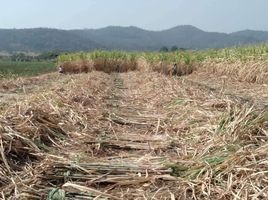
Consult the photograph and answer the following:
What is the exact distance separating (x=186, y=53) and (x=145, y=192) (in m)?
27.5

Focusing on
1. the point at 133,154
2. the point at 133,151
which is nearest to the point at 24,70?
the point at 133,151

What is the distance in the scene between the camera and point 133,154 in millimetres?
5020

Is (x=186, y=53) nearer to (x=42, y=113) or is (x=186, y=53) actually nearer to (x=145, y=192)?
(x=42, y=113)

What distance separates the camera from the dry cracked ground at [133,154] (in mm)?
3711

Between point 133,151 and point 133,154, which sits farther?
point 133,151

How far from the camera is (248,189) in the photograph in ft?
11.5

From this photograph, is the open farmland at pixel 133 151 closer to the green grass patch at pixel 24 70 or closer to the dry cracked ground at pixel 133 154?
the dry cracked ground at pixel 133 154

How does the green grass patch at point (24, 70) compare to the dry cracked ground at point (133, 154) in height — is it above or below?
below

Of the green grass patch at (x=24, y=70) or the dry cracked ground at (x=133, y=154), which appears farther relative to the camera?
the green grass patch at (x=24, y=70)

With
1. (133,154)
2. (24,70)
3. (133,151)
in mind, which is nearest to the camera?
(133,154)

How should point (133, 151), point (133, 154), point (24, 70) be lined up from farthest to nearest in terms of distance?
point (24, 70), point (133, 151), point (133, 154)

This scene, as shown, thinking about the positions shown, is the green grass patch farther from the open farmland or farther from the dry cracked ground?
the dry cracked ground

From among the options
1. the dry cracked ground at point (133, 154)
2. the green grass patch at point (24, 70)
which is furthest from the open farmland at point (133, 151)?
the green grass patch at point (24, 70)

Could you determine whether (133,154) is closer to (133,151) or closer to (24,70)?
(133,151)
